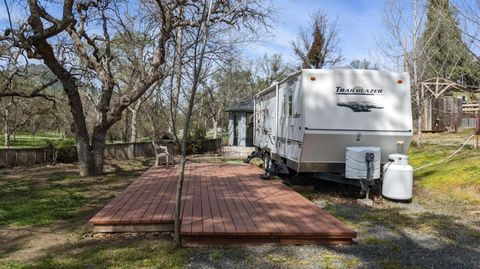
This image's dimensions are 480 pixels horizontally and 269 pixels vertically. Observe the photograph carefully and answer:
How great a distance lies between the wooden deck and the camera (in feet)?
17.9

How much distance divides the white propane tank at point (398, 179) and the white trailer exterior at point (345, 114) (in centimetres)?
61

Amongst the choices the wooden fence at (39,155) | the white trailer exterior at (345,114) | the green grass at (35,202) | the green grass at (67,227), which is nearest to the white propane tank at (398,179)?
the white trailer exterior at (345,114)

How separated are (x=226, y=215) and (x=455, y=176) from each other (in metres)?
6.11

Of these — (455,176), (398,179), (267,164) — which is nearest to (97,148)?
(267,164)

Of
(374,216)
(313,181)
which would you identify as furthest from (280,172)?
(374,216)

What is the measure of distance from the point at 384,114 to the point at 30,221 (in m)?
6.42

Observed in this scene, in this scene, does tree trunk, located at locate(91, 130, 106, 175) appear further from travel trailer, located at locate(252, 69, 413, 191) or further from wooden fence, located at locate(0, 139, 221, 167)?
travel trailer, located at locate(252, 69, 413, 191)

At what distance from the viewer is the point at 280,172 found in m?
10.3

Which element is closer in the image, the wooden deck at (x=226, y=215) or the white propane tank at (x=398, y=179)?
the wooden deck at (x=226, y=215)

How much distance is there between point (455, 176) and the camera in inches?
399

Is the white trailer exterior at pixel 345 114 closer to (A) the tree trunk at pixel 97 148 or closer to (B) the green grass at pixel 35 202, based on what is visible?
(B) the green grass at pixel 35 202

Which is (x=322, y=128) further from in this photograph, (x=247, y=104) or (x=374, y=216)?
(x=247, y=104)

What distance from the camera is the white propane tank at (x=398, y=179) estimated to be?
838cm

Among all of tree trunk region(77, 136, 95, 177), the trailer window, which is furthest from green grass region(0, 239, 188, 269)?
tree trunk region(77, 136, 95, 177)
